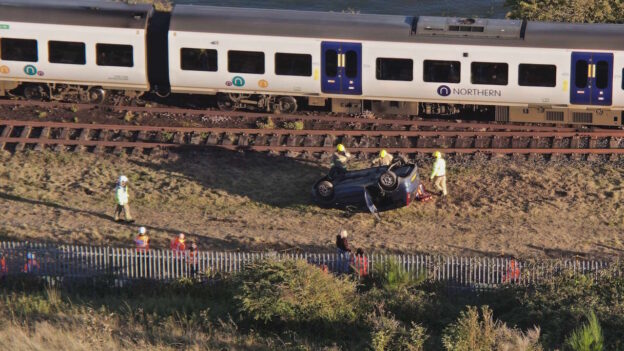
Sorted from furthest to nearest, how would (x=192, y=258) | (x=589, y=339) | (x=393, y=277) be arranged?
(x=192, y=258) → (x=393, y=277) → (x=589, y=339)

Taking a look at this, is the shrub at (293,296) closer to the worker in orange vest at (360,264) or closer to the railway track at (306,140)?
the worker in orange vest at (360,264)


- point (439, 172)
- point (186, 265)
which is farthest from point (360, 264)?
point (439, 172)

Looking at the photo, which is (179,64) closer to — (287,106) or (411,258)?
(287,106)

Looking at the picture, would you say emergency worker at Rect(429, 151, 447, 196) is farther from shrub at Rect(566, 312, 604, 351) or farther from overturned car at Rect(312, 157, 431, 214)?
shrub at Rect(566, 312, 604, 351)

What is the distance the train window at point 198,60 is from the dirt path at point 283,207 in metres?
2.92

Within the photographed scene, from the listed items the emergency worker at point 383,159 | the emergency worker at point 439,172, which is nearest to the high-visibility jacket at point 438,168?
the emergency worker at point 439,172

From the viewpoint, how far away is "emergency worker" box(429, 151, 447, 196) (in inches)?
989

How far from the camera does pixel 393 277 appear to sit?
19969 mm

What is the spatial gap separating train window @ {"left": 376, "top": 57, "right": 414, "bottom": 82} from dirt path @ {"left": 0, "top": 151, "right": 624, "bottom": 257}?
3.04m

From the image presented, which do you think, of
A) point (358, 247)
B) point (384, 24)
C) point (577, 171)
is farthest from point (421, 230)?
point (384, 24)

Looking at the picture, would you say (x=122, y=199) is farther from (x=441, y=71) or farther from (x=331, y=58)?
(x=441, y=71)

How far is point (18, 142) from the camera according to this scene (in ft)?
Result: 89.8

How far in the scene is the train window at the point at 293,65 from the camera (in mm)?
28906

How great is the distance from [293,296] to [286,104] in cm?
1206
